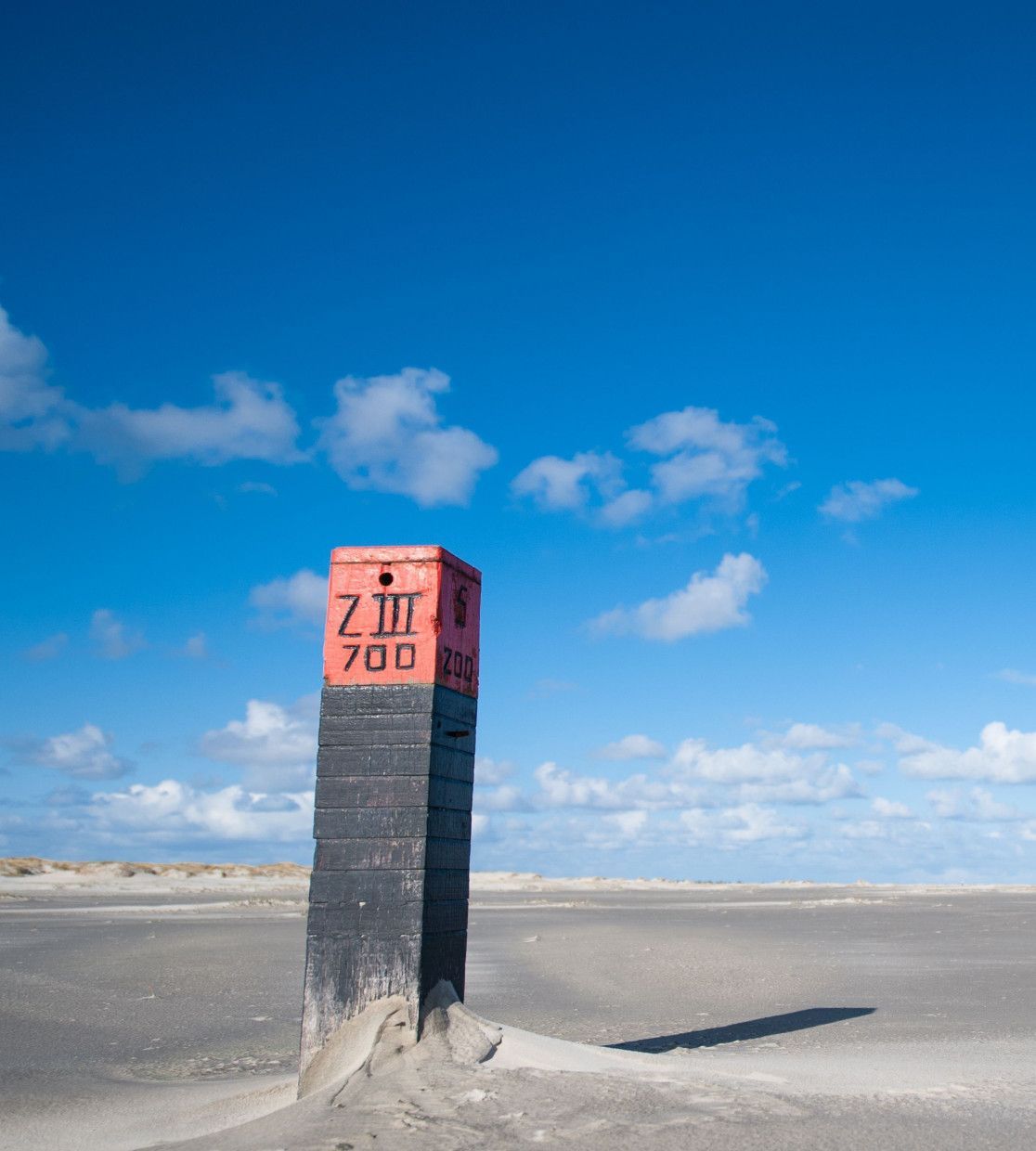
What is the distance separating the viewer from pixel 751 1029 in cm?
965

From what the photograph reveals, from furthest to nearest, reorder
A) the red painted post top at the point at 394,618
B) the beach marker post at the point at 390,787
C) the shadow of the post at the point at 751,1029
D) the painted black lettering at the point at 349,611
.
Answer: the shadow of the post at the point at 751,1029
the painted black lettering at the point at 349,611
the red painted post top at the point at 394,618
the beach marker post at the point at 390,787

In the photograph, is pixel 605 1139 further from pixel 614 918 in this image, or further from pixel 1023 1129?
pixel 614 918

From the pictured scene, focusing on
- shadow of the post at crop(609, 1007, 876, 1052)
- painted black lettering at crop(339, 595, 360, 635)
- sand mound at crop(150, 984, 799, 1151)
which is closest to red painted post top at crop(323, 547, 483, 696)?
painted black lettering at crop(339, 595, 360, 635)

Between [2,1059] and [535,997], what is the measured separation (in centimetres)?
526

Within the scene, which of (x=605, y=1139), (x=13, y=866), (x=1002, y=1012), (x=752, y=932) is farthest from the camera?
(x=13, y=866)

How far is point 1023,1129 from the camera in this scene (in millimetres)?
5516

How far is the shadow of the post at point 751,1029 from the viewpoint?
8.76 metres

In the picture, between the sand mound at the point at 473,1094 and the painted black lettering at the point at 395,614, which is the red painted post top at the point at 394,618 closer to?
the painted black lettering at the point at 395,614

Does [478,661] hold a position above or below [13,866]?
above

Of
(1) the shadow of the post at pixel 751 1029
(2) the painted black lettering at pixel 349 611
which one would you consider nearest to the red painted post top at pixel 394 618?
(2) the painted black lettering at pixel 349 611

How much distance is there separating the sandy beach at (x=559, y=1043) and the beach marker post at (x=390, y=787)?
0.33 metres

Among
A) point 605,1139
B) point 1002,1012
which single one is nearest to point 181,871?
point 1002,1012

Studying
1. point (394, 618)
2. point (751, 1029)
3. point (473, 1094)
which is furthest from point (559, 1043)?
point (751, 1029)

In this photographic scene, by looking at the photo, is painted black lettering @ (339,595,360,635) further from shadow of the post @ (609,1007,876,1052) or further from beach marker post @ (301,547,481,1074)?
shadow of the post @ (609,1007,876,1052)
